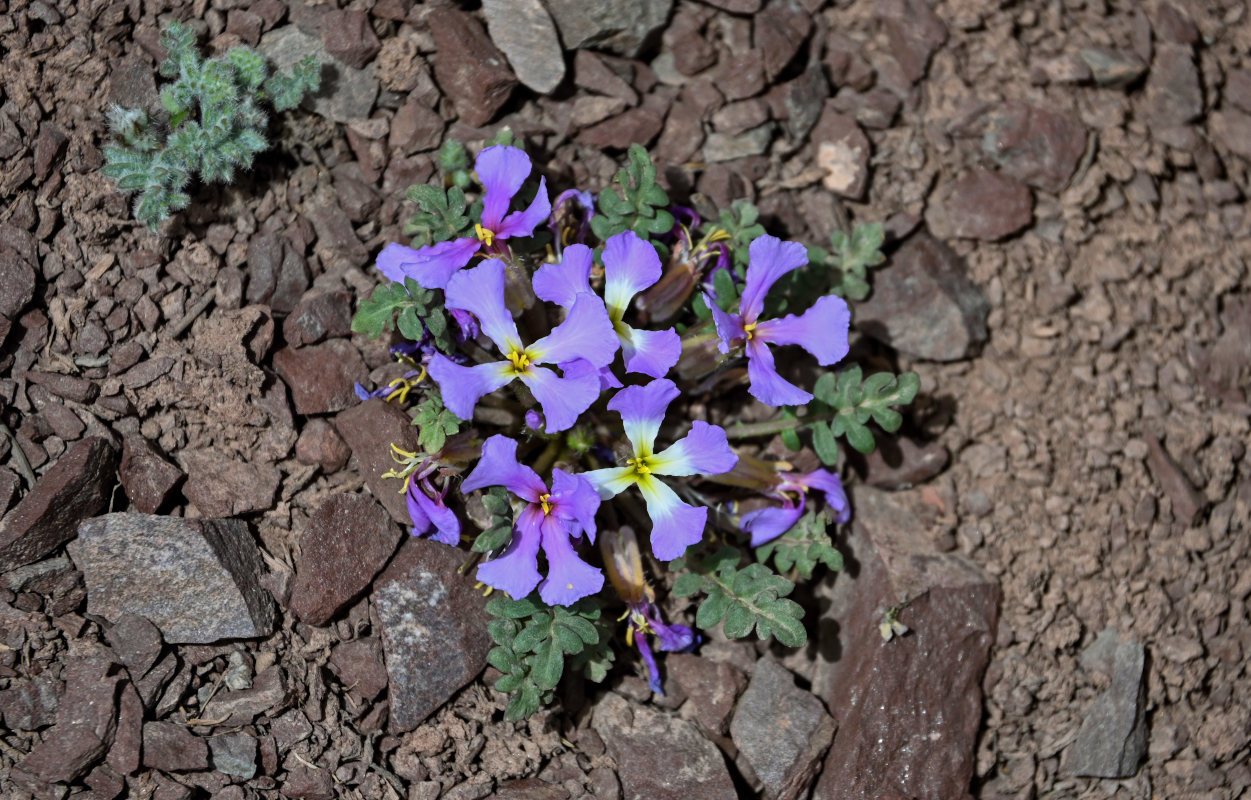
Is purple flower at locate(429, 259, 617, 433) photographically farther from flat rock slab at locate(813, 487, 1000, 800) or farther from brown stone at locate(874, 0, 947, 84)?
brown stone at locate(874, 0, 947, 84)

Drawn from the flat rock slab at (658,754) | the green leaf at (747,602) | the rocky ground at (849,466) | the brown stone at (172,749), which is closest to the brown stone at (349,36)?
the rocky ground at (849,466)

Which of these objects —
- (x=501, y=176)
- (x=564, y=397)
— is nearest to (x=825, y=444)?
(x=564, y=397)

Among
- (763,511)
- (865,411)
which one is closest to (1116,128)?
(865,411)

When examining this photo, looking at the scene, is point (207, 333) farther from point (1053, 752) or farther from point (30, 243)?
point (1053, 752)

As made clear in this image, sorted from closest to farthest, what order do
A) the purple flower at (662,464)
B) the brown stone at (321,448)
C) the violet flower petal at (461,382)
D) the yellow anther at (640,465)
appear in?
the violet flower petal at (461,382) → the purple flower at (662,464) → the yellow anther at (640,465) → the brown stone at (321,448)

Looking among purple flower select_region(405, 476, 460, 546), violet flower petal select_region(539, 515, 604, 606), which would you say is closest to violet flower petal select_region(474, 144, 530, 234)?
purple flower select_region(405, 476, 460, 546)

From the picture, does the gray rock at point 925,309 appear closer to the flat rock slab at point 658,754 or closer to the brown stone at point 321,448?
the flat rock slab at point 658,754
